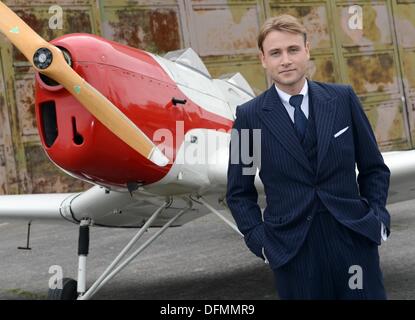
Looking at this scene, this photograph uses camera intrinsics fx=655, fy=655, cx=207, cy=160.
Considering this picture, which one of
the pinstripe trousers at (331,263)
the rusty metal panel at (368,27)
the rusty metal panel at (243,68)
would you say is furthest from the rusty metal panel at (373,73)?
the pinstripe trousers at (331,263)

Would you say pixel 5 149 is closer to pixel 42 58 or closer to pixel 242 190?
pixel 42 58

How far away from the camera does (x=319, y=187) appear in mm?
2068

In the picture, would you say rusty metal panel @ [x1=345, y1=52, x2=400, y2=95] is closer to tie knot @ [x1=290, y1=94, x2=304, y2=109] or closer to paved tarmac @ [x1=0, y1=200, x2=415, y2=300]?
paved tarmac @ [x1=0, y1=200, x2=415, y2=300]

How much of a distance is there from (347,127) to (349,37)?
12.6m

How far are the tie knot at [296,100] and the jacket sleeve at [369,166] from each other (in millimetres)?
171

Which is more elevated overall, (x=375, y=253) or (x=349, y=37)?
(x=349, y=37)

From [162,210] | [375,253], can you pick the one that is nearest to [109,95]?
[162,210]

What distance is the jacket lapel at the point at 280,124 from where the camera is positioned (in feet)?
6.79

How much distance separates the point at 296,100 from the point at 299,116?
58 millimetres

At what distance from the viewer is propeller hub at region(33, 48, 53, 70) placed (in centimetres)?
338

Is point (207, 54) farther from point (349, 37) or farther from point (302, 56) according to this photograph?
point (302, 56)
